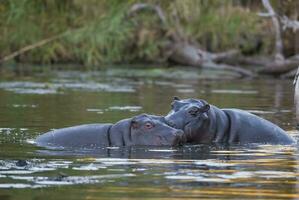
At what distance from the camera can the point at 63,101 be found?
50.2 ft

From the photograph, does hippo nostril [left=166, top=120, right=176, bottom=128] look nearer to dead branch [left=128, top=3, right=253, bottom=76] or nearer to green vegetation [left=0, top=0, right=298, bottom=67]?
dead branch [left=128, top=3, right=253, bottom=76]

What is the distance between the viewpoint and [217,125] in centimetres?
994

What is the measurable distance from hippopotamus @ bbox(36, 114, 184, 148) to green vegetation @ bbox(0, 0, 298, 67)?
1400 cm

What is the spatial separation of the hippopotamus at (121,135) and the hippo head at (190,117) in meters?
0.16

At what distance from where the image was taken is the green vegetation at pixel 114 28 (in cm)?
2400

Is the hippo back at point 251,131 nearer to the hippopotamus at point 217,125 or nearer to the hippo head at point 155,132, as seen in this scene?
the hippopotamus at point 217,125

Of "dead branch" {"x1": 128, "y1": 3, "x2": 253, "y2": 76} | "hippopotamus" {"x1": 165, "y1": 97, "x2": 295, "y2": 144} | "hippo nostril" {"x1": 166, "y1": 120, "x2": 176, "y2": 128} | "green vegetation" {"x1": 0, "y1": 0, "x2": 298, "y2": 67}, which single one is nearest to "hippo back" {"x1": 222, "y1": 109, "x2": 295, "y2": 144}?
"hippopotamus" {"x1": 165, "y1": 97, "x2": 295, "y2": 144}

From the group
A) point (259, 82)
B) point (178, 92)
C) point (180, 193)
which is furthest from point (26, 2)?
point (180, 193)

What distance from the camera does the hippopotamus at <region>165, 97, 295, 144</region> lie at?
9.70 m

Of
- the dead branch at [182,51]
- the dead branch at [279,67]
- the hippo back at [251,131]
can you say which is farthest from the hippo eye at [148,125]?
the dead branch at [182,51]

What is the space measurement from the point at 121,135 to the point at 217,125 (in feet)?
3.09

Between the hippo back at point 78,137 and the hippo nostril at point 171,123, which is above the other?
the hippo nostril at point 171,123

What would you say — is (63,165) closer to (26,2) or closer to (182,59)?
(182,59)

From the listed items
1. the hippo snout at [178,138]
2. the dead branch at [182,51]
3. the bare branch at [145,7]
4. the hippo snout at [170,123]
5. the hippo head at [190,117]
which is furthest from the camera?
the bare branch at [145,7]
